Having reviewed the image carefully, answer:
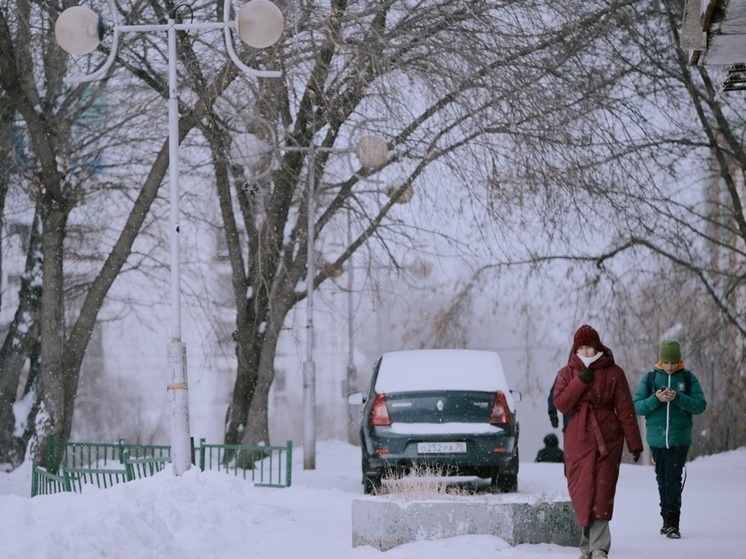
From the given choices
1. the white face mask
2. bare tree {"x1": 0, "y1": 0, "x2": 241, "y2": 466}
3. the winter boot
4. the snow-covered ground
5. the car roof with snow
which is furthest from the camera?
bare tree {"x1": 0, "y1": 0, "x2": 241, "y2": 466}

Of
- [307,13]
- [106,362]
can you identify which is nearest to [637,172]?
[307,13]

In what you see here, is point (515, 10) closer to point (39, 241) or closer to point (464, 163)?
point (464, 163)

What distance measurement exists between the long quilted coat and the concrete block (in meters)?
0.99

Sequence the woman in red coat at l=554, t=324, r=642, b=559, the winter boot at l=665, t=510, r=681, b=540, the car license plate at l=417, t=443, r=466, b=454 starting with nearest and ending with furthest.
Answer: the woman in red coat at l=554, t=324, r=642, b=559 < the winter boot at l=665, t=510, r=681, b=540 < the car license plate at l=417, t=443, r=466, b=454

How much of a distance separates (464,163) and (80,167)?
28.1 feet

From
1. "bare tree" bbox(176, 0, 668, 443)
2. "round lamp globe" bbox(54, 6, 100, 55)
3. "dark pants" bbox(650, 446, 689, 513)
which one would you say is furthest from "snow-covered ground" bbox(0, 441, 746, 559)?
"round lamp globe" bbox(54, 6, 100, 55)

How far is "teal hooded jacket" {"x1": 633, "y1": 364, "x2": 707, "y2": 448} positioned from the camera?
1080cm

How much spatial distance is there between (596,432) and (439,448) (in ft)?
19.3

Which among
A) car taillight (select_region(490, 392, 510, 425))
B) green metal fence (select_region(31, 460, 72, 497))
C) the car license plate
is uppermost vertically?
car taillight (select_region(490, 392, 510, 425))

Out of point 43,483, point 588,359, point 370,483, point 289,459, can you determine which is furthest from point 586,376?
point 43,483

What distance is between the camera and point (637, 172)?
61.3ft

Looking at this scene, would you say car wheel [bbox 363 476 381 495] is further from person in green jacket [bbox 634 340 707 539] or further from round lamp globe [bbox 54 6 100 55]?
round lamp globe [bbox 54 6 100 55]

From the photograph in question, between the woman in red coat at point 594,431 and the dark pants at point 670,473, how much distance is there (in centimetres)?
200

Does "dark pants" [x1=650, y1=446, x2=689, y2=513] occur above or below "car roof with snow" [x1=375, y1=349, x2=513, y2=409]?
below
